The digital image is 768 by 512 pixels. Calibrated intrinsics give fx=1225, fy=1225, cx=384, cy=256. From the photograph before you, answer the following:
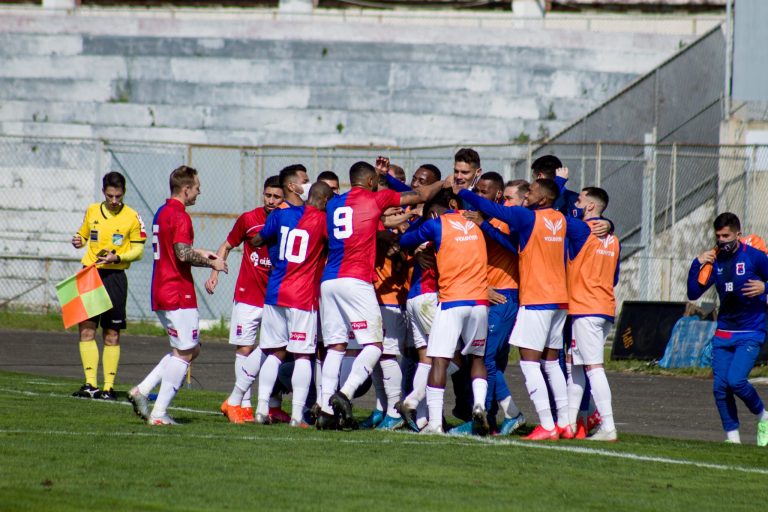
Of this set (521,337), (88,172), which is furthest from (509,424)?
(88,172)

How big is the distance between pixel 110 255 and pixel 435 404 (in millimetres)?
4428

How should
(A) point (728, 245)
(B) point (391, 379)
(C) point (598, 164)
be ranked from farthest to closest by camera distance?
(C) point (598, 164) → (A) point (728, 245) → (B) point (391, 379)

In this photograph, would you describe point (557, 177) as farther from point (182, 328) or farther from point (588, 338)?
point (182, 328)

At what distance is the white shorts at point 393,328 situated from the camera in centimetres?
1120

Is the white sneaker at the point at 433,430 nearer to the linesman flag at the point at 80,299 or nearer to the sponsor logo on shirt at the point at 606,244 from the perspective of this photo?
the sponsor logo on shirt at the point at 606,244

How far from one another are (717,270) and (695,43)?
46.0 feet

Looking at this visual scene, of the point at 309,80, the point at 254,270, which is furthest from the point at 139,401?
the point at 309,80

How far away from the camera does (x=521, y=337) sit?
1017 centimetres

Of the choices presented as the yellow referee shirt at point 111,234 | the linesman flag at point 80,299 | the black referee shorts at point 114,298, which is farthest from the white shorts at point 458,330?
the yellow referee shirt at point 111,234

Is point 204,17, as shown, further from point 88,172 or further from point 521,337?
point 521,337

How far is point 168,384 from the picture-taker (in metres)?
10.2

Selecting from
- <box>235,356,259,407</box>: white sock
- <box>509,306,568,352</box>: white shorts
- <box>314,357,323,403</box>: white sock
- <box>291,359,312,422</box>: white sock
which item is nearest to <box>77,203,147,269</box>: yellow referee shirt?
<box>235,356,259,407</box>: white sock

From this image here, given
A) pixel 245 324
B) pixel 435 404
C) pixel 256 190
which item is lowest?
pixel 435 404

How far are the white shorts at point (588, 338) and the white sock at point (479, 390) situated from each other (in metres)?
0.89
